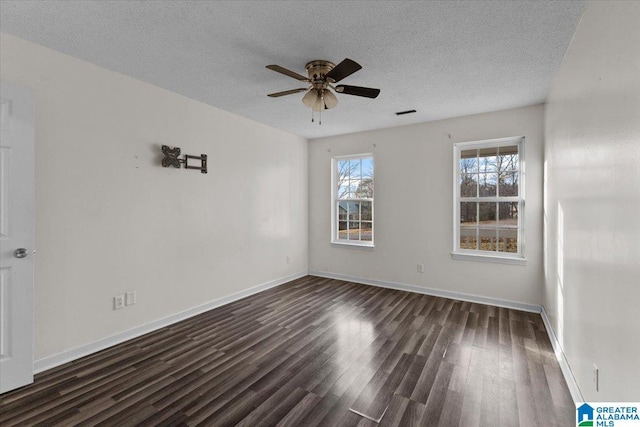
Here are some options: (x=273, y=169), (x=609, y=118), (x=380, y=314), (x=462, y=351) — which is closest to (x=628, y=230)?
(x=609, y=118)

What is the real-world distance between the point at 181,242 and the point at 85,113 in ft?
5.23

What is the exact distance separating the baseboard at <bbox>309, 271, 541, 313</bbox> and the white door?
161 inches

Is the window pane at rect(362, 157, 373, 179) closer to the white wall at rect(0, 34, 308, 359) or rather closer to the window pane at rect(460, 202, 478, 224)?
the window pane at rect(460, 202, 478, 224)

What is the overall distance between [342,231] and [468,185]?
2305mm

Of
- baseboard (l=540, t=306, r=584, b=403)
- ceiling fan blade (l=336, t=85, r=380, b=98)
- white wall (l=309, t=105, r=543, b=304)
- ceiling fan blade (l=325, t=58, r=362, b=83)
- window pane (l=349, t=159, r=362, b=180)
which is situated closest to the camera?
baseboard (l=540, t=306, r=584, b=403)

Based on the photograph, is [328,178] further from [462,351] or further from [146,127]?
[462,351]

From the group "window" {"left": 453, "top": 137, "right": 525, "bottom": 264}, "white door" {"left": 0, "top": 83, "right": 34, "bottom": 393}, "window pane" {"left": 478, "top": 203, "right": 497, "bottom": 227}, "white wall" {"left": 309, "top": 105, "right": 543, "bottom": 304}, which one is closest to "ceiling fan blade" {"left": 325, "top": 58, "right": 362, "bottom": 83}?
"white door" {"left": 0, "top": 83, "right": 34, "bottom": 393}

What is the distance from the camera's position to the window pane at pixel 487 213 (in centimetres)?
410

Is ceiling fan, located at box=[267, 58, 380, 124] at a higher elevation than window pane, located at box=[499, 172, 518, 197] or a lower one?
higher

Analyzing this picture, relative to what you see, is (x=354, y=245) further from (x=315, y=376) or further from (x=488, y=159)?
(x=315, y=376)

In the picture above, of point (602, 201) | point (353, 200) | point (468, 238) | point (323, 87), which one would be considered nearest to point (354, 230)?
point (353, 200)

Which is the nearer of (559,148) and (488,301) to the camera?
(559,148)

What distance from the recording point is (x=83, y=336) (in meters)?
2.63

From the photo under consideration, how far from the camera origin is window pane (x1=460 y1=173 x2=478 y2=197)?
4236 mm
